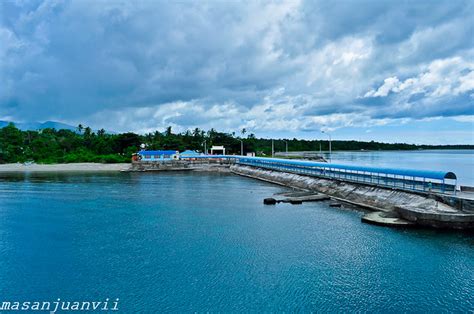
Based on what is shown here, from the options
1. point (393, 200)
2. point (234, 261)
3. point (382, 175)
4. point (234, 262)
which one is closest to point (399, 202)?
point (393, 200)

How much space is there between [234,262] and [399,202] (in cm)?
2574

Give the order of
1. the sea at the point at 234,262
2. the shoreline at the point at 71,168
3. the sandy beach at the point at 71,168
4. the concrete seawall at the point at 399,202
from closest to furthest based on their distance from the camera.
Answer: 1. the sea at the point at 234,262
2. the concrete seawall at the point at 399,202
3. the shoreline at the point at 71,168
4. the sandy beach at the point at 71,168

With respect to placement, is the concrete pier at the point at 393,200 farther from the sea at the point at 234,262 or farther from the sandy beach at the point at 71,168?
the sandy beach at the point at 71,168

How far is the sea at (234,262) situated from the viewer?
20.2 m

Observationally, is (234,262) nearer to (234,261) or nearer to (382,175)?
(234,261)

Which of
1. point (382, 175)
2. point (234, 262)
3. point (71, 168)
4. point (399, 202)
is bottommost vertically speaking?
point (234, 262)

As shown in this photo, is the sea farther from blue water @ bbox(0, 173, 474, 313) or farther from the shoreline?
the shoreline

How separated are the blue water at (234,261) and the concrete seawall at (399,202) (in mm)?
1739

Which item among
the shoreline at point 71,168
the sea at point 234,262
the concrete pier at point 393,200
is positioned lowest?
the sea at point 234,262

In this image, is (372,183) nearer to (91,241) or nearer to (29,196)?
(91,241)

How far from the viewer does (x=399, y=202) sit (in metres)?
41.2

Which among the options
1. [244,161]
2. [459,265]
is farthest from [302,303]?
[244,161]

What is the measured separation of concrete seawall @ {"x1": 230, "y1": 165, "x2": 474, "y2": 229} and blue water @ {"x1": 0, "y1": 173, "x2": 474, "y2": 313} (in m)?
1.74

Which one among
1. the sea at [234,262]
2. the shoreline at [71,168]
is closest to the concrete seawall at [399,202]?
the sea at [234,262]
